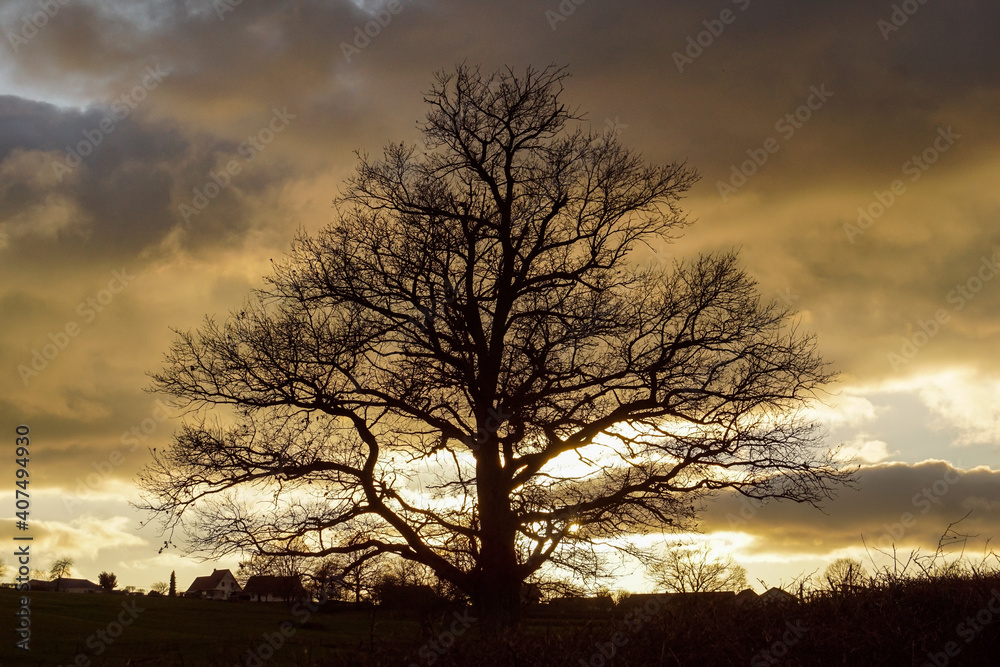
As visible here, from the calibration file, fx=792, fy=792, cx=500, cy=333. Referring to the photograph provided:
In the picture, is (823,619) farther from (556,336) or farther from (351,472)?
(351,472)

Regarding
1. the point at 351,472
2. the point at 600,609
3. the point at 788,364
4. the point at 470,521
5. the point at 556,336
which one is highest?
the point at 556,336

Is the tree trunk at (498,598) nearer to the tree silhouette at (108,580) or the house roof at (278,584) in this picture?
the house roof at (278,584)

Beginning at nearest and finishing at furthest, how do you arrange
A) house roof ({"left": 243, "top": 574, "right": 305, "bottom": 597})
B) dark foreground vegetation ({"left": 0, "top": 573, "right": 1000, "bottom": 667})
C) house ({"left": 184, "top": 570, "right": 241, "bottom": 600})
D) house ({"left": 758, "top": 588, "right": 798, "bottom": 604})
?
dark foreground vegetation ({"left": 0, "top": 573, "right": 1000, "bottom": 667}), house ({"left": 758, "top": 588, "right": 798, "bottom": 604}), house roof ({"left": 243, "top": 574, "right": 305, "bottom": 597}), house ({"left": 184, "top": 570, "right": 241, "bottom": 600})

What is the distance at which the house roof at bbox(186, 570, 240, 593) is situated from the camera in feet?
305

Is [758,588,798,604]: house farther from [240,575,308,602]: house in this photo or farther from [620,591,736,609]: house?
[240,575,308,602]: house

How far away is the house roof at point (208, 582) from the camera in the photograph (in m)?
Result: 92.9

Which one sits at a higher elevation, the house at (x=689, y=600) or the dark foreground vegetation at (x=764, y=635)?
the house at (x=689, y=600)

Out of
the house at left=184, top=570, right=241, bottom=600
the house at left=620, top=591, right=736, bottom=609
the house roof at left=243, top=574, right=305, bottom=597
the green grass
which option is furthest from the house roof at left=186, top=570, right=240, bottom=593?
the house at left=620, top=591, right=736, bottom=609

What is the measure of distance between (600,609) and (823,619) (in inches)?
89.9

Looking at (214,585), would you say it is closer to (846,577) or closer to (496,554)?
(496,554)

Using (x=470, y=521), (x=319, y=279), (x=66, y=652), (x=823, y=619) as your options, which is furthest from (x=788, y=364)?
(x=66, y=652)

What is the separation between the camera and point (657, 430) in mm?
13992

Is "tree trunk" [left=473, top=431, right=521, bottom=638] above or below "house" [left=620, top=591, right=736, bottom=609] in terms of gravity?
above

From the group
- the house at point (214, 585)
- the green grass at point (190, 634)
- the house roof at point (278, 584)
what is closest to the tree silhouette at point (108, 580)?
the house at point (214, 585)
